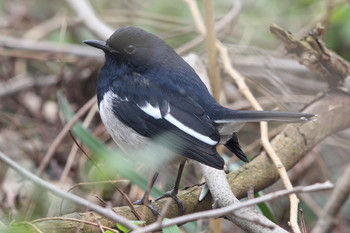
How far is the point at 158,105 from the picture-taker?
329 centimetres

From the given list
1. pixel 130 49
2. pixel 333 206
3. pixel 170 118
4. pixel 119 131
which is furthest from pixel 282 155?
pixel 333 206

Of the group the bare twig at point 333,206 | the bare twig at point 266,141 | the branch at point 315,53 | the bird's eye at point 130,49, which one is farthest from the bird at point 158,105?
the bare twig at point 333,206

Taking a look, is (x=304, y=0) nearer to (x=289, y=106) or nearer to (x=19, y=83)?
(x=289, y=106)

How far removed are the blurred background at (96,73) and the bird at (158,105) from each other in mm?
636

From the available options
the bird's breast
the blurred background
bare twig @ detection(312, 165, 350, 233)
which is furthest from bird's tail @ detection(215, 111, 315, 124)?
bare twig @ detection(312, 165, 350, 233)

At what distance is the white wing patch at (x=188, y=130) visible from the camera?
3.05 m

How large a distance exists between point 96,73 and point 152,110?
230 centimetres

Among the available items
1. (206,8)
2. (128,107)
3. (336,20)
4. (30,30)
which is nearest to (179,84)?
(128,107)

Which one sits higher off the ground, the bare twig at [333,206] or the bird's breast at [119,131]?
the bird's breast at [119,131]

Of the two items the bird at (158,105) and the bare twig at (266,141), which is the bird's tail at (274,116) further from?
the bare twig at (266,141)

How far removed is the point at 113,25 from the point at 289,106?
240 cm

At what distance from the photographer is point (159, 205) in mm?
3074

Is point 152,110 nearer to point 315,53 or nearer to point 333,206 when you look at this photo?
point 315,53

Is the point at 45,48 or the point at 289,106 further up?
the point at 45,48
